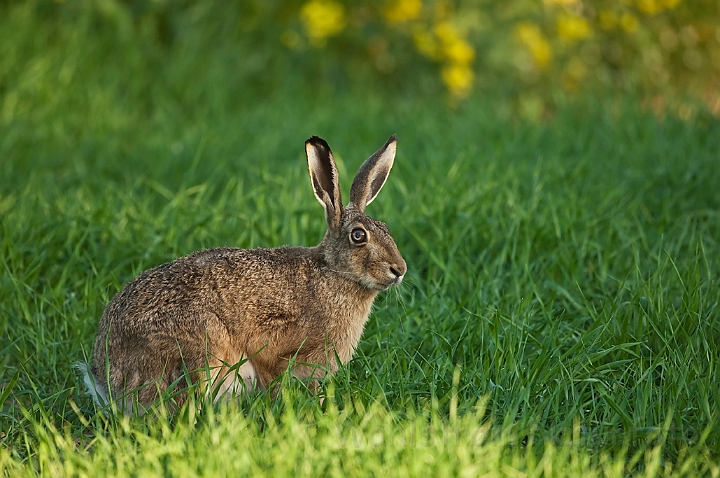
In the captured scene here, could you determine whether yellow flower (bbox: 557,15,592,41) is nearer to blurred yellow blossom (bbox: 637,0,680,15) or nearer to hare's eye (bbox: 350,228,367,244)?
blurred yellow blossom (bbox: 637,0,680,15)

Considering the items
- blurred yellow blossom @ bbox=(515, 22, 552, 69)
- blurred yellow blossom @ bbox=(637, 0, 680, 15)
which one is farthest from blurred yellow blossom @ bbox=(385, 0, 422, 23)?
blurred yellow blossom @ bbox=(637, 0, 680, 15)

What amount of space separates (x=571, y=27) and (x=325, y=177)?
17.1ft

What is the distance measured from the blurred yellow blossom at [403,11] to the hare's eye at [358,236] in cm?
466

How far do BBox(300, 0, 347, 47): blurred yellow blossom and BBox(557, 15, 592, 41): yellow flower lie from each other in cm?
204

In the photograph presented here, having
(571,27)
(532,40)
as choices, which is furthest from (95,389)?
(571,27)

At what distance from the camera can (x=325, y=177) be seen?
12.8 ft

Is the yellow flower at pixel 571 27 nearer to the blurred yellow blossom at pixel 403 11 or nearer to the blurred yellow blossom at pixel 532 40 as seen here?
the blurred yellow blossom at pixel 532 40

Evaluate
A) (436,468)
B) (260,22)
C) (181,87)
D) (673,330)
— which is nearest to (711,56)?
(260,22)

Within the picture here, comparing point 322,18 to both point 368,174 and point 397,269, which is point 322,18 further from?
point 397,269

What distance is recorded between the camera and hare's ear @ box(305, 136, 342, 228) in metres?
3.79

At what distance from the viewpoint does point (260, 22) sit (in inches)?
339

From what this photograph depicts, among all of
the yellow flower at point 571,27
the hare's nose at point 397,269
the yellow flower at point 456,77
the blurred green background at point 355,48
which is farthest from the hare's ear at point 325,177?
the yellow flower at point 571,27

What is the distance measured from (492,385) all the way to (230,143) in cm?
378

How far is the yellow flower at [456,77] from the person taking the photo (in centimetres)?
805
